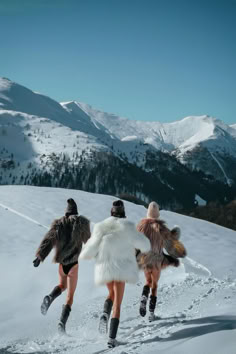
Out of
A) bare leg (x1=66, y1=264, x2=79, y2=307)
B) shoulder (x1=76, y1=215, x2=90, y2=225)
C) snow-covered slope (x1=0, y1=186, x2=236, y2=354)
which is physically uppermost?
shoulder (x1=76, y1=215, x2=90, y2=225)

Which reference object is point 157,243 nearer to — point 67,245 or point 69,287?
point 67,245

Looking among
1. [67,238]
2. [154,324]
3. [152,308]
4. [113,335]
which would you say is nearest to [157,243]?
[152,308]

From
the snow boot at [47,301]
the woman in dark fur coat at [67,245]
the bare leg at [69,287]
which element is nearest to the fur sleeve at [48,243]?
the woman in dark fur coat at [67,245]

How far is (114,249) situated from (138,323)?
5.76 ft

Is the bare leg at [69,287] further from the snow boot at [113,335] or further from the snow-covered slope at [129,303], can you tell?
the snow boot at [113,335]

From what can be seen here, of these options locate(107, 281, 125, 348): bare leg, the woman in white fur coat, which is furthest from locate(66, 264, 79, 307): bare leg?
locate(107, 281, 125, 348): bare leg

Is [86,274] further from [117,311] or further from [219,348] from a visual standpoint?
[219,348]

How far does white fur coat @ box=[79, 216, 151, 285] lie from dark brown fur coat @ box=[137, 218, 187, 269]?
38.1 inches

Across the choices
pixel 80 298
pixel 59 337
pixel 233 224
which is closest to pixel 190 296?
pixel 80 298

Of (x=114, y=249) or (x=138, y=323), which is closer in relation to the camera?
(x=114, y=249)

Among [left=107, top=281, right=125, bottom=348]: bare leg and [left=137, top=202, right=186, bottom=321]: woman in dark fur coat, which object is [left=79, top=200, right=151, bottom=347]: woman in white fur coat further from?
[left=137, top=202, right=186, bottom=321]: woman in dark fur coat

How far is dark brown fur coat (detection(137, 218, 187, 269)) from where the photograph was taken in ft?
26.2

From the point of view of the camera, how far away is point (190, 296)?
9219 mm

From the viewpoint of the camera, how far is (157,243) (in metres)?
8.03
